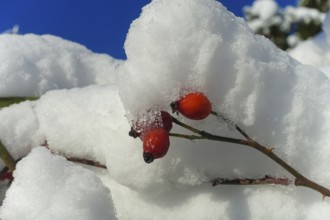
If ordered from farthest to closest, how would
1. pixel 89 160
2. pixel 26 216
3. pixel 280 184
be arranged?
1. pixel 89 160
2. pixel 280 184
3. pixel 26 216

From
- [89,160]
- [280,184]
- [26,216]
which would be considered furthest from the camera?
[89,160]

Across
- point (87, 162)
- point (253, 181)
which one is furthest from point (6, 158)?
point (253, 181)

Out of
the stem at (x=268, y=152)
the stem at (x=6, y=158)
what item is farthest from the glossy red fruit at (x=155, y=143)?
the stem at (x=6, y=158)

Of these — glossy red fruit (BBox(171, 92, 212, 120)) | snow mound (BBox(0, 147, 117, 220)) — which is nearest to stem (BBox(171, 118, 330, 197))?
glossy red fruit (BBox(171, 92, 212, 120))

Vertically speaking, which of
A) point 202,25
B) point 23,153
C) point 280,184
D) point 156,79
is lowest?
point 23,153

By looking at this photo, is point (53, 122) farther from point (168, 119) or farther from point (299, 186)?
point (299, 186)

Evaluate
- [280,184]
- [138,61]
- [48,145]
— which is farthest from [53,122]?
[280,184]

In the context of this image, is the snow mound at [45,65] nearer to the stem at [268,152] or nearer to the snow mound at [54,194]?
the snow mound at [54,194]
